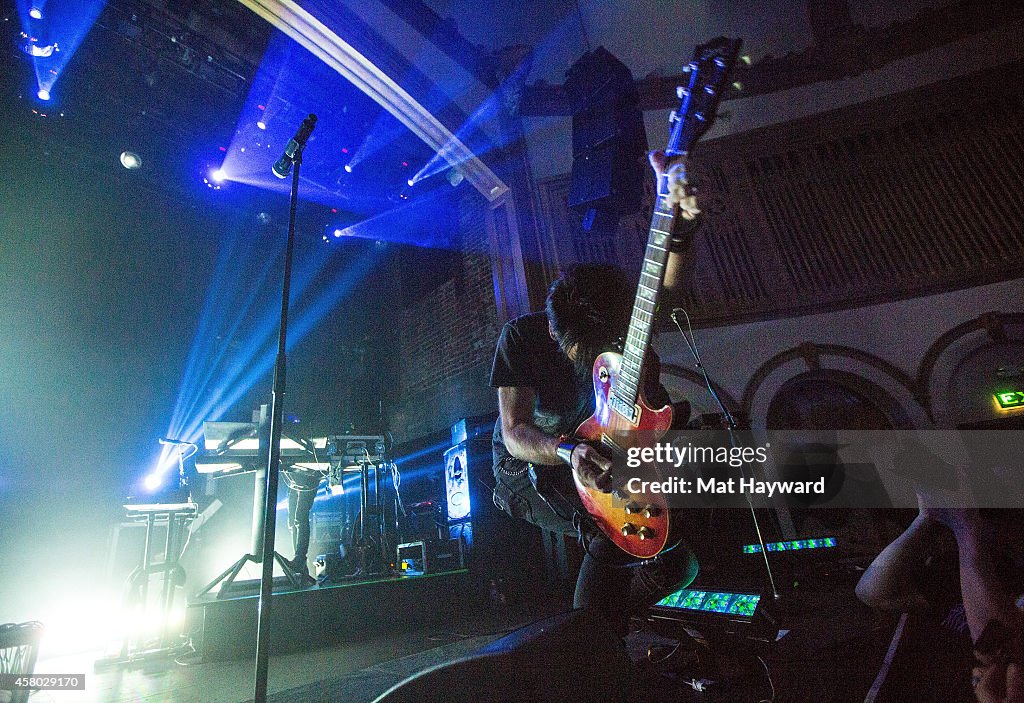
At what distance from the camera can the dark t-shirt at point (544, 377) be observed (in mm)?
1916

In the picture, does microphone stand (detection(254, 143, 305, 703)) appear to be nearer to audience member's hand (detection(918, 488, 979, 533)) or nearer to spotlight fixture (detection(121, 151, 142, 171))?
audience member's hand (detection(918, 488, 979, 533))

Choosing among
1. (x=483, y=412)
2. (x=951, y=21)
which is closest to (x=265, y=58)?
(x=483, y=412)

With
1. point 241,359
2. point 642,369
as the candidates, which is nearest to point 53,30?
point 241,359

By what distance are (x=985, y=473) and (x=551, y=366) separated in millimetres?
1292

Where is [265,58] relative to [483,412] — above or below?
above

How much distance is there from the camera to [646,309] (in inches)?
61.3

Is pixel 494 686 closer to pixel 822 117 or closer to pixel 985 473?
pixel 985 473

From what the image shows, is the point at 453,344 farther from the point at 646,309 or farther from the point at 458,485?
the point at 646,309

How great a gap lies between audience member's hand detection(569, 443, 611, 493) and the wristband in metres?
0.02

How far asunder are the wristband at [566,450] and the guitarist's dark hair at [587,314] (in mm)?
369

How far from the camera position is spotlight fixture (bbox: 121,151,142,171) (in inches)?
285

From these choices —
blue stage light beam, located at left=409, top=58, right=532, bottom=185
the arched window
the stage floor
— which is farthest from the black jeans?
blue stage light beam, located at left=409, top=58, right=532, bottom=185

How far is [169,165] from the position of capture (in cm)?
774

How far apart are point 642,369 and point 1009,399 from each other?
21.7 feet
